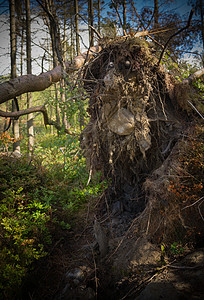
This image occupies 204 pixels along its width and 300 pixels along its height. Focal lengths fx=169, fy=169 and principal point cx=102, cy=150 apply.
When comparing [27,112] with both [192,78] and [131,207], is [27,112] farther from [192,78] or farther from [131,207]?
[192,78]

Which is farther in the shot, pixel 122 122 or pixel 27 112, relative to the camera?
pixel 27 112

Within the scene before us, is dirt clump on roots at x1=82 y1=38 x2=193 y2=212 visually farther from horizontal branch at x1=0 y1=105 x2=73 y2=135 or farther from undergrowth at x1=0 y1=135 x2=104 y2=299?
horizontal branch at x1=0 y1=105 x2=73 y2=135

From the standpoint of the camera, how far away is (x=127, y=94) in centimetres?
315

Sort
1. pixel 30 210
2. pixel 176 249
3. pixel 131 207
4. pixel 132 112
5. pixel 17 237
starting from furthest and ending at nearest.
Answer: pixel 30 210, pixel 131 207, pixel 132 112, pixel 17 237, pixel 176 249

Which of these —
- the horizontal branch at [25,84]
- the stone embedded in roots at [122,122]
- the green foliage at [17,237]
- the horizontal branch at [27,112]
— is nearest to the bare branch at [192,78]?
the stone embedded in roots at [122,122]

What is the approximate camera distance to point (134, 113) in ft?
10.5

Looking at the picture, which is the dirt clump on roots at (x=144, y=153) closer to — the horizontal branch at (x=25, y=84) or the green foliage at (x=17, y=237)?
the horizontal branch at (x=25, y=84)

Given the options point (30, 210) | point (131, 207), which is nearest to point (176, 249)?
point (131, 207)

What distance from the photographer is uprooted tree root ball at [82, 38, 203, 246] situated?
10.2 feet

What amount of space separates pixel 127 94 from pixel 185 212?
2199 millimetres

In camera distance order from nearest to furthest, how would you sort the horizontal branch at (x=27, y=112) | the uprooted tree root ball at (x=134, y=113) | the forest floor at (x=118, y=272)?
the forest floor at (x=118, y=272)
the uprooted tree root ball at (x=134, y=113)
the horizontal branch at (x=27, y=112)

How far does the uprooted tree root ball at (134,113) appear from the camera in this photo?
3.11 metres

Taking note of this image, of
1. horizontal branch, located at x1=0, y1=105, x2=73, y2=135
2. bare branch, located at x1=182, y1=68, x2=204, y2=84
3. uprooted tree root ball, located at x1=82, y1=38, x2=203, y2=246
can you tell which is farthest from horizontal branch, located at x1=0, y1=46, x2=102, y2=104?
bare branch, located at x1=182, y1=68, x2=204, y2=84

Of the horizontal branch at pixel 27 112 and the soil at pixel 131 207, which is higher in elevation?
the horizontal branch at pixel 27 112
